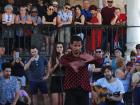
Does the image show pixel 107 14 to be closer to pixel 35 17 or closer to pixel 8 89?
pixel 35 17

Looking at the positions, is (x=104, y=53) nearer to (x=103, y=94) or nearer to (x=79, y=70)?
(x=103, y=94)

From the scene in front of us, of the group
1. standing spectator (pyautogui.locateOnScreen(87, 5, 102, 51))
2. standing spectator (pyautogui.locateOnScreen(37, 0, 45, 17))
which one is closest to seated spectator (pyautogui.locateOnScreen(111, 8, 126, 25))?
standing spectator (pyautogui.locateOnScreen(87, 5, 102, 51))

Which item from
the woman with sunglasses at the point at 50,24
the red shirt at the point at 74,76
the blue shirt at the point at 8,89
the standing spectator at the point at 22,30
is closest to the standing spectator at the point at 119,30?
the woman with sunglasses at the point at 50,24

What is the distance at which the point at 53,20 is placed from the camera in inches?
637

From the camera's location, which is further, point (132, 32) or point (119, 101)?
point (132, 32)

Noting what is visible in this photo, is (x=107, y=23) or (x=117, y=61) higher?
(x=107, y=23)

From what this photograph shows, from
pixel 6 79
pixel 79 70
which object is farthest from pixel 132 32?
pixel 79 70

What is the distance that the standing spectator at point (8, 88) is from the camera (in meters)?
13.6

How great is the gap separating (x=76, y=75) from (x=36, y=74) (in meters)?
3.40

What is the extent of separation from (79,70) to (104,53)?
4.99 meters

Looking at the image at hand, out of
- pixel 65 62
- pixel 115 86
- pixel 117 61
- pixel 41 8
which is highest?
pixel 41 8

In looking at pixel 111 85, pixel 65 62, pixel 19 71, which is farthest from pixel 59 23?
pixel 65 62

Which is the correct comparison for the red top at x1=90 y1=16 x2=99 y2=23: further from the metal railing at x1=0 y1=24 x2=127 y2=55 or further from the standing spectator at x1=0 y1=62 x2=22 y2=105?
the standing spectator at x1=0 y1=62 x2=22 y2=105

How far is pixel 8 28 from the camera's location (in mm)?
15961
